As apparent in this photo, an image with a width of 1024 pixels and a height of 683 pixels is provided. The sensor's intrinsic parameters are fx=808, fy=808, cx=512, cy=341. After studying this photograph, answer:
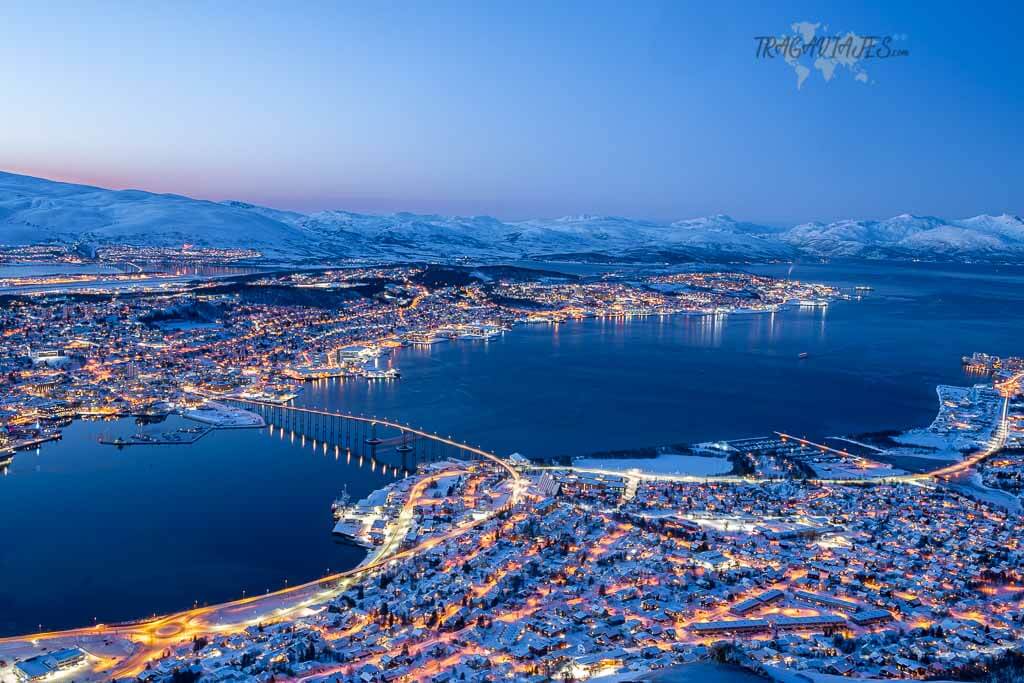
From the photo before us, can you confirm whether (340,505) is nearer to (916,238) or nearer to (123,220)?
(123,220)

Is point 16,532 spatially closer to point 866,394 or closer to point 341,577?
point 341,577

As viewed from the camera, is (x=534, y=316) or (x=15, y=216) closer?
(x=534, y=316)

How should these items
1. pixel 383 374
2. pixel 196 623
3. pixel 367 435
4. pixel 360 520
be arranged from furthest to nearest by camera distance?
pixel 383 374
pixel 367 435
pixel 360 520
pixel 196 623

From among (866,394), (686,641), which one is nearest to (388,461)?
(686,641)

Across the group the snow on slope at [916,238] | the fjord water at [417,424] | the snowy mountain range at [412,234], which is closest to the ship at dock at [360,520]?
the fjord water at [417,424]

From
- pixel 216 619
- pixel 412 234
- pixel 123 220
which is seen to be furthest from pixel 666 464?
pixel 412 234

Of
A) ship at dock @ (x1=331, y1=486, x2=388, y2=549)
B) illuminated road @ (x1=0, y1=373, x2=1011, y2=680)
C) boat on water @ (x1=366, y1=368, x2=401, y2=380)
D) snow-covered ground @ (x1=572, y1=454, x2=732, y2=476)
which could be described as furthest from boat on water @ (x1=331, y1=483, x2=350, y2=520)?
boat on water @ (x1=366, y1=368, x2=401, y2=380)

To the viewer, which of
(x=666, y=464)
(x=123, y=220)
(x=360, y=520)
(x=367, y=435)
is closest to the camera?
(x=360, y=520)

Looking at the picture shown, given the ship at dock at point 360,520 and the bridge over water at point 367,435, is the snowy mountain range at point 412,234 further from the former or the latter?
the ship at dock at point 360,520
